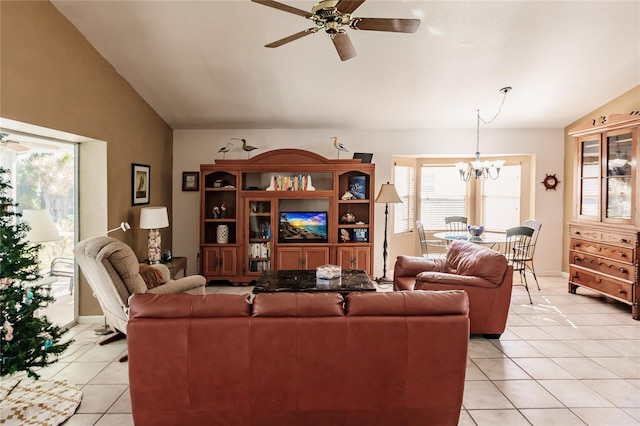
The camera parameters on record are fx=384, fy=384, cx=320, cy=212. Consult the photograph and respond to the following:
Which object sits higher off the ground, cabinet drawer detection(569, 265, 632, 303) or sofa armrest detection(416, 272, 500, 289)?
sofa armrest detection(416, 272, 500, 289)

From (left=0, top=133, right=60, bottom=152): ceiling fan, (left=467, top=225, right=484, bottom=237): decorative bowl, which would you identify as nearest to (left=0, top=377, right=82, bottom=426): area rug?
(left=0, top=133, right=60, bottom=152): ceiling fan

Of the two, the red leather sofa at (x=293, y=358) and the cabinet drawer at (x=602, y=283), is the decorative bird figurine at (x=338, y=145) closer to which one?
the cabinet drawer at (x=602, y=283)

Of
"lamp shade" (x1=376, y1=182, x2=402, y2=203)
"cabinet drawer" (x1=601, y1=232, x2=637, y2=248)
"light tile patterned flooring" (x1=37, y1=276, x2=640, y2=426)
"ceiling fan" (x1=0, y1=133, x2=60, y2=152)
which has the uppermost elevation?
"ceiling fan" (x1=0, y1=133, x2=60, y2=152)

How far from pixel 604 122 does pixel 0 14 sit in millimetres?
6158

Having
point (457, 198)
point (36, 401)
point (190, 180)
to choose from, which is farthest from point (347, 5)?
point (457, 198)

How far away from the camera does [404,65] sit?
4523 millimetres

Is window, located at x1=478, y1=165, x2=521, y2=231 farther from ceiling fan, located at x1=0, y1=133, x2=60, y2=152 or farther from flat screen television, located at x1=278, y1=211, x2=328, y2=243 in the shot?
ceiling fan, located at x1=0, y1=133, x2=60, y2=152

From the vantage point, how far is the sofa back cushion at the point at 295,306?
2096mm

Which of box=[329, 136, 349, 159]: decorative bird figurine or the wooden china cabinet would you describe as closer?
the wooden china cabinet

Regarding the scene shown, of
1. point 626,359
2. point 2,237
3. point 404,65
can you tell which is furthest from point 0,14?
point 626,359

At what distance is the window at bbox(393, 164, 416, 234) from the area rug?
5.14 m

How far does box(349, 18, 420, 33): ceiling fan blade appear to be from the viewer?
257 cm

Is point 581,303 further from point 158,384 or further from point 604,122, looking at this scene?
point 158,384

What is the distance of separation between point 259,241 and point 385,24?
3.93 metres
